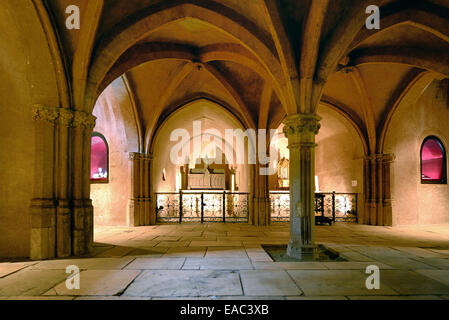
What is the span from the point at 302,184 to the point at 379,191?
5.79m

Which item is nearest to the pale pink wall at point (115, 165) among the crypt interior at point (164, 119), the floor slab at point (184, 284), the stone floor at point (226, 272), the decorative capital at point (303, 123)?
the crypt interior at point (164, 119)

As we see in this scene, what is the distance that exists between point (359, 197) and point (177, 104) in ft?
24.7

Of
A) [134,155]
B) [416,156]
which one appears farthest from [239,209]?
[416,156]

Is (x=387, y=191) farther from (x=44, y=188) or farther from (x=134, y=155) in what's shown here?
(x=44, y=188)

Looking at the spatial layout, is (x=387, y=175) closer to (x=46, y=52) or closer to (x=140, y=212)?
(x=140, y=212)

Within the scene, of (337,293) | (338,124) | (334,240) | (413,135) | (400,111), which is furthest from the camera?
(338,124)

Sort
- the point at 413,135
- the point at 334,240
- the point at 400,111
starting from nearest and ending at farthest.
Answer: the point at 334,240 → the point at 400,111 → the point at 413,135

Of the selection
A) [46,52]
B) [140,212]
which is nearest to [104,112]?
[140,212]

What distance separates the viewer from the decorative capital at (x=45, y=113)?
4.83 m

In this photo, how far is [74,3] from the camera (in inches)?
185

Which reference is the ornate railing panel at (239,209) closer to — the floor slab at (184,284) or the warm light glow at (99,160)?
the warm light glow at (99,160)

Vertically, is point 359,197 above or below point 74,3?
below

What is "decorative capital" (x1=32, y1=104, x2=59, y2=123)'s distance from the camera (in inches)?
190

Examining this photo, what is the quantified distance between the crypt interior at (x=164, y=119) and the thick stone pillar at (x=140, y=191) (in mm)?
47
